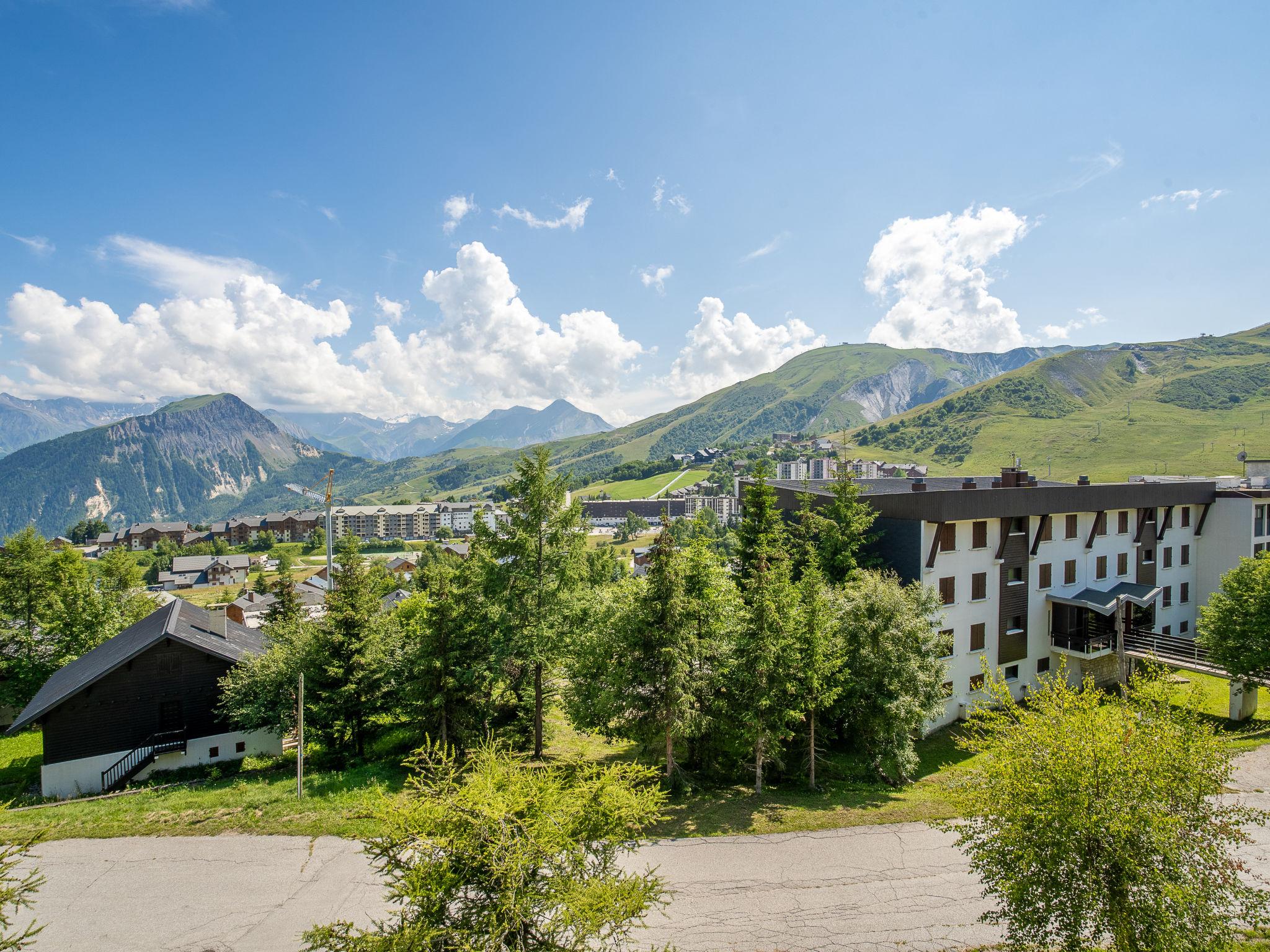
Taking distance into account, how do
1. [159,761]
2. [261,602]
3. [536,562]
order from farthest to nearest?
1. [261,602]
2. [159,761]
3. [536,562]

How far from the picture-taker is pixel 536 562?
76.8ft

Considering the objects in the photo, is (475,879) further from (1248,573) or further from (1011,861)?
(1248,573)

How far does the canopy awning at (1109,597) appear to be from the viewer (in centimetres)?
3022

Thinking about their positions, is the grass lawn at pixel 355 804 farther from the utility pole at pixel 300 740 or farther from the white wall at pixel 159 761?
the white wall at pixel 159 761

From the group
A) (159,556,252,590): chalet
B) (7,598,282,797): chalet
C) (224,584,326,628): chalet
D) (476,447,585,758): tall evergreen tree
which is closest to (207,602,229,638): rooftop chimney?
(7,598,282,797): chalet

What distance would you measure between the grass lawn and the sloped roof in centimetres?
386

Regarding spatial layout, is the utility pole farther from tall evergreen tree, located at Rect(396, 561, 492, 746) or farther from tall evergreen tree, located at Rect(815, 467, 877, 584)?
tall evergreen tree, located at Rect(815, 467, 877, 584)

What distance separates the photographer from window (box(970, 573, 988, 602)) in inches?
1150

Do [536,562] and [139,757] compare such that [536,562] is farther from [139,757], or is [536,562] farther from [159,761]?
[139,757]

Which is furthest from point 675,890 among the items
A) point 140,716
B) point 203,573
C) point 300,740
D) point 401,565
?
point 203,573

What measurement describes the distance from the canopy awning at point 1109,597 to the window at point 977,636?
602 centimetres

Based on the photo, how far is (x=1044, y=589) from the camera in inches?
1262

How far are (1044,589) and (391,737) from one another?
1427 inches

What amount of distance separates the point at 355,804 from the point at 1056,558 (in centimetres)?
3662
